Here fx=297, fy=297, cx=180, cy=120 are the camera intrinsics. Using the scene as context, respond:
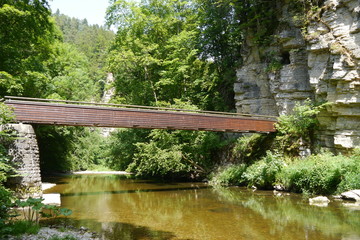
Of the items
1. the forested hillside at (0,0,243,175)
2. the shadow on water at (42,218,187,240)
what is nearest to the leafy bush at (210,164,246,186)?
the forested hillside at (0,0,243,175)

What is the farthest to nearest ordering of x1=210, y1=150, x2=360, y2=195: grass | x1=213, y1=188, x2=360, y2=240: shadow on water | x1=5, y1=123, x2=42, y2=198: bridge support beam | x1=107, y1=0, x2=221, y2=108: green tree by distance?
x1=107, y1=0, x2=221, y2=108: green tree < x1=210, y1=150, x2=360, y2=195: grass < x1=5, y1=123, x2=42, y2=198: bridge support beam < x1=213, y1=188, x2=360, y2=240: shadow on water

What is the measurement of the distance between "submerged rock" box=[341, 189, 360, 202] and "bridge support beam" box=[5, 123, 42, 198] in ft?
42.2

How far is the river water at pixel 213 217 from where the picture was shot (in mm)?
7996

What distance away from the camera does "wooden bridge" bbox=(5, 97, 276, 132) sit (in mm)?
13352

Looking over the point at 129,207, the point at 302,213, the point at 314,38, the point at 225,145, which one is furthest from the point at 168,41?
the point at 302,213

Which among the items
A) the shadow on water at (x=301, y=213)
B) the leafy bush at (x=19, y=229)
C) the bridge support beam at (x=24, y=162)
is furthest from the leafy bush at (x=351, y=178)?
the bridge support beam at (x=24, y=162)

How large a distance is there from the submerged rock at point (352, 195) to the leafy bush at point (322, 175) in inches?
17.9

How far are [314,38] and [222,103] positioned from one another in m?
8.74

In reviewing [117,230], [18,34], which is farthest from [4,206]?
[18,34]

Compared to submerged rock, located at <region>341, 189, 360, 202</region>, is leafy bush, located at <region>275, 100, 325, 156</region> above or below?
above

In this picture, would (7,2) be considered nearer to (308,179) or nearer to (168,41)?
(168,41)

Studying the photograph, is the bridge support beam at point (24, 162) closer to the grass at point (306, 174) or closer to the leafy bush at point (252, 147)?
the grass at point (306, 174)

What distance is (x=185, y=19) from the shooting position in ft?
95.9

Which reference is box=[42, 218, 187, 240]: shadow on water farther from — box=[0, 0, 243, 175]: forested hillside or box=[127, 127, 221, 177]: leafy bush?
box=[127, 127, 221, 177]: leafy bush
